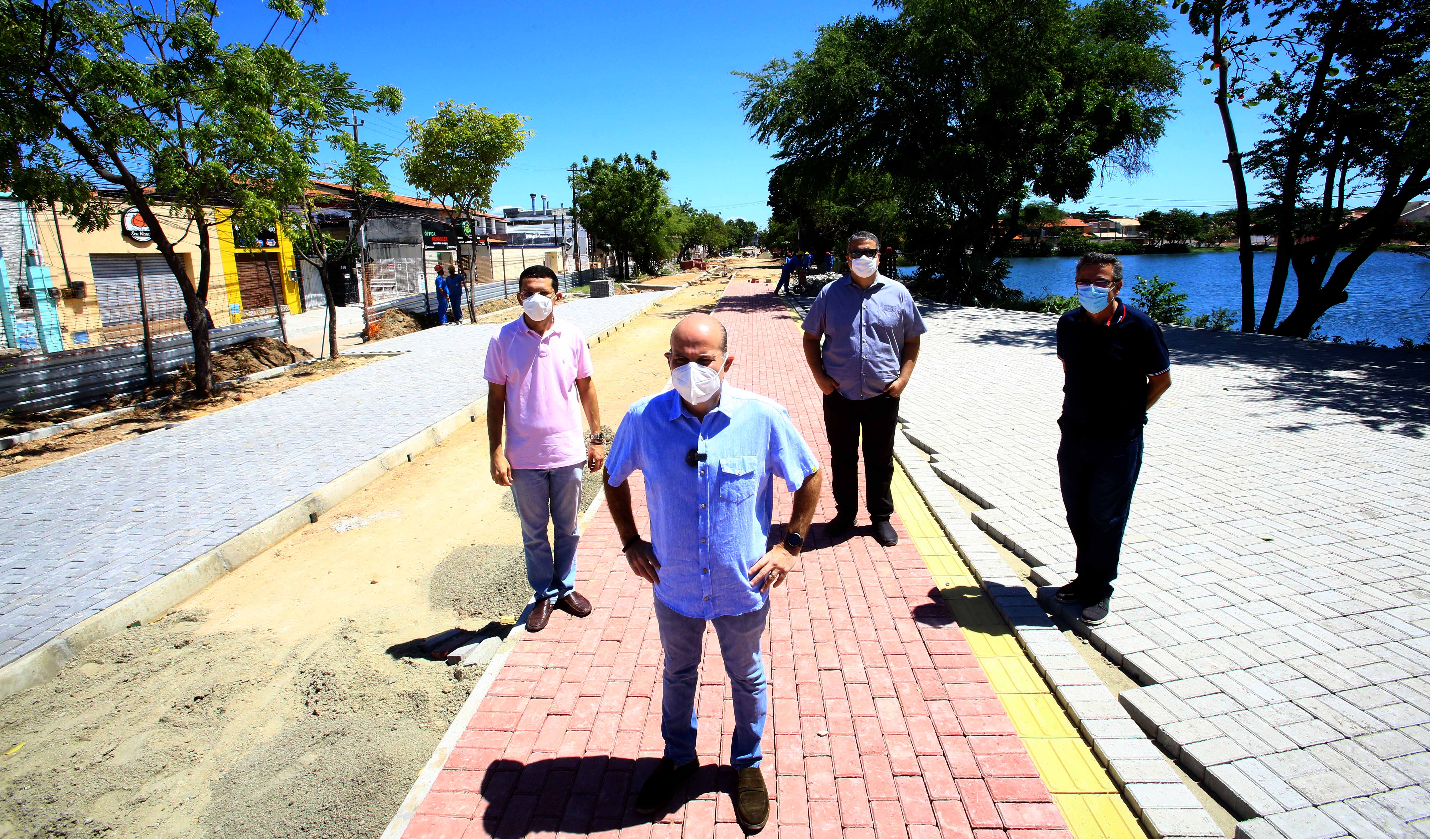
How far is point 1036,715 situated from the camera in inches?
117

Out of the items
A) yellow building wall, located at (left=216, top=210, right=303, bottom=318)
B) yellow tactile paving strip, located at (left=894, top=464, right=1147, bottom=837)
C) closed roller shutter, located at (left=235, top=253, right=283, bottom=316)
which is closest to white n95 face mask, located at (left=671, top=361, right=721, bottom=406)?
yellow tactile paving strip, located at (left=894, top=464, right=1147, bottom=837)

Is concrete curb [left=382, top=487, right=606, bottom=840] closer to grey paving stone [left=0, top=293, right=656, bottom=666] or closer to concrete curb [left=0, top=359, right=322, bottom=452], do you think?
grey paving stone [left=0, top=293, right=656, bottom=666]

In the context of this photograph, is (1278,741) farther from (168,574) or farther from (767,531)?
(168,574)

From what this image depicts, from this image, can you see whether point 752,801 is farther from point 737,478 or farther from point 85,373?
point 85,373

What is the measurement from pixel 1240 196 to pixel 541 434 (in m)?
18.7

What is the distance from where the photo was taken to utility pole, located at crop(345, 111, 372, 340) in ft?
47.1

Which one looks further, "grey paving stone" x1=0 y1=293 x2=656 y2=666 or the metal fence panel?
the metal fence panel

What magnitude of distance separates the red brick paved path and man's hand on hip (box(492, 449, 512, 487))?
84cm

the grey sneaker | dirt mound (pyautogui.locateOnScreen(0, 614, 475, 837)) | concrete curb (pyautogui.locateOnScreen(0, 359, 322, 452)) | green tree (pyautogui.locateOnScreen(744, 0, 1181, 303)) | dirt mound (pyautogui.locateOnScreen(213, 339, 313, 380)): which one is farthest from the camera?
green tree (pyautogui.locateOnScreen(744, 0, 1181, 303))

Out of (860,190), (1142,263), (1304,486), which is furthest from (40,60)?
(1142,263)

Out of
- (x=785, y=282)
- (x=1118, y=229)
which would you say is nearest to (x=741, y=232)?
(x=1118, y=229)

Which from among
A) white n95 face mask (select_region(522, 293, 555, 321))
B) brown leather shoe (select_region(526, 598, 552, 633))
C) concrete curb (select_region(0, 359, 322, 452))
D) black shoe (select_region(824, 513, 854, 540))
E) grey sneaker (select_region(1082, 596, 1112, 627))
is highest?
white n95 face mask (select_region(522, 293, 555, 321))

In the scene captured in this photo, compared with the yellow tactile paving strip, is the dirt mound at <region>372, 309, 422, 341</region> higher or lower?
higher

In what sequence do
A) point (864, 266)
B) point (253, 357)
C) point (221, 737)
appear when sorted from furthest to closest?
point (253, 357), point (864, 266), point (221, 737)
